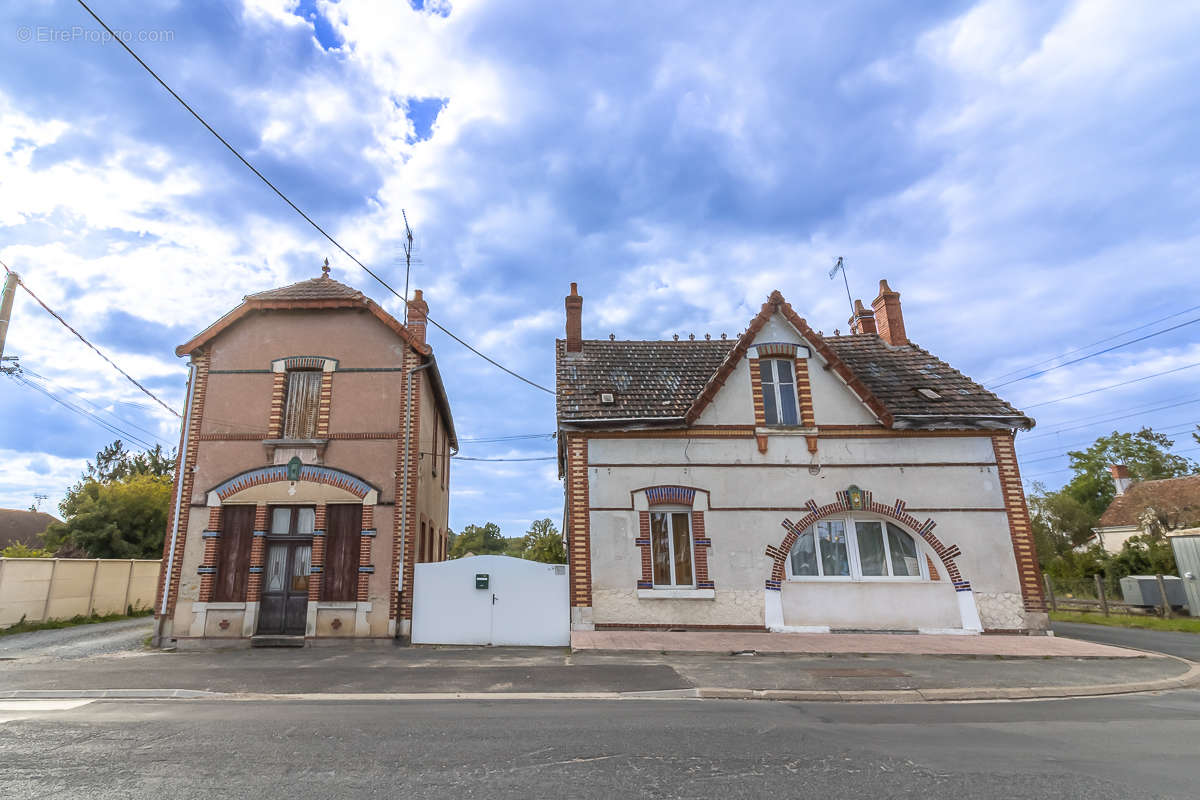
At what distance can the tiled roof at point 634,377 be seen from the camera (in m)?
14.0

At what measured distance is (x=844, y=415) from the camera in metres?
14.0

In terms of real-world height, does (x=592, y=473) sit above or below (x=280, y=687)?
above

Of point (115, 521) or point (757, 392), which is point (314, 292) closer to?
point (757, 392)

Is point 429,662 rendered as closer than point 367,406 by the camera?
Yes

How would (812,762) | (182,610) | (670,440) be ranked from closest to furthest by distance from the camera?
(812,762)
(182,610)
(670,440)

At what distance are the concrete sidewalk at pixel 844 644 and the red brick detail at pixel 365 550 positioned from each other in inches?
185

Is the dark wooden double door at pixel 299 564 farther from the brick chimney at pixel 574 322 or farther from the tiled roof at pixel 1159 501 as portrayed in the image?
the tiled roof at pixel 1159 501

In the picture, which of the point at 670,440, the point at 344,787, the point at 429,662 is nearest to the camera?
the point at 344,787

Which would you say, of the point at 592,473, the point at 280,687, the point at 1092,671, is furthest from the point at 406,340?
the point at 1092,671

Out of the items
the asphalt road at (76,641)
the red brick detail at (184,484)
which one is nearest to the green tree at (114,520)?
the asphalt road at (76,641)

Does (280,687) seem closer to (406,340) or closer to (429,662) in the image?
(429,662)

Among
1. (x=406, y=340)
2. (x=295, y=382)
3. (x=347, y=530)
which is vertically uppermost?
(x=406, y=340)

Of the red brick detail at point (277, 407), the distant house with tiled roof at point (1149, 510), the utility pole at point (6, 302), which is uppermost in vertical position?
the utility pole at point (6, 302)

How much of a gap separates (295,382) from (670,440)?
9169 mm
